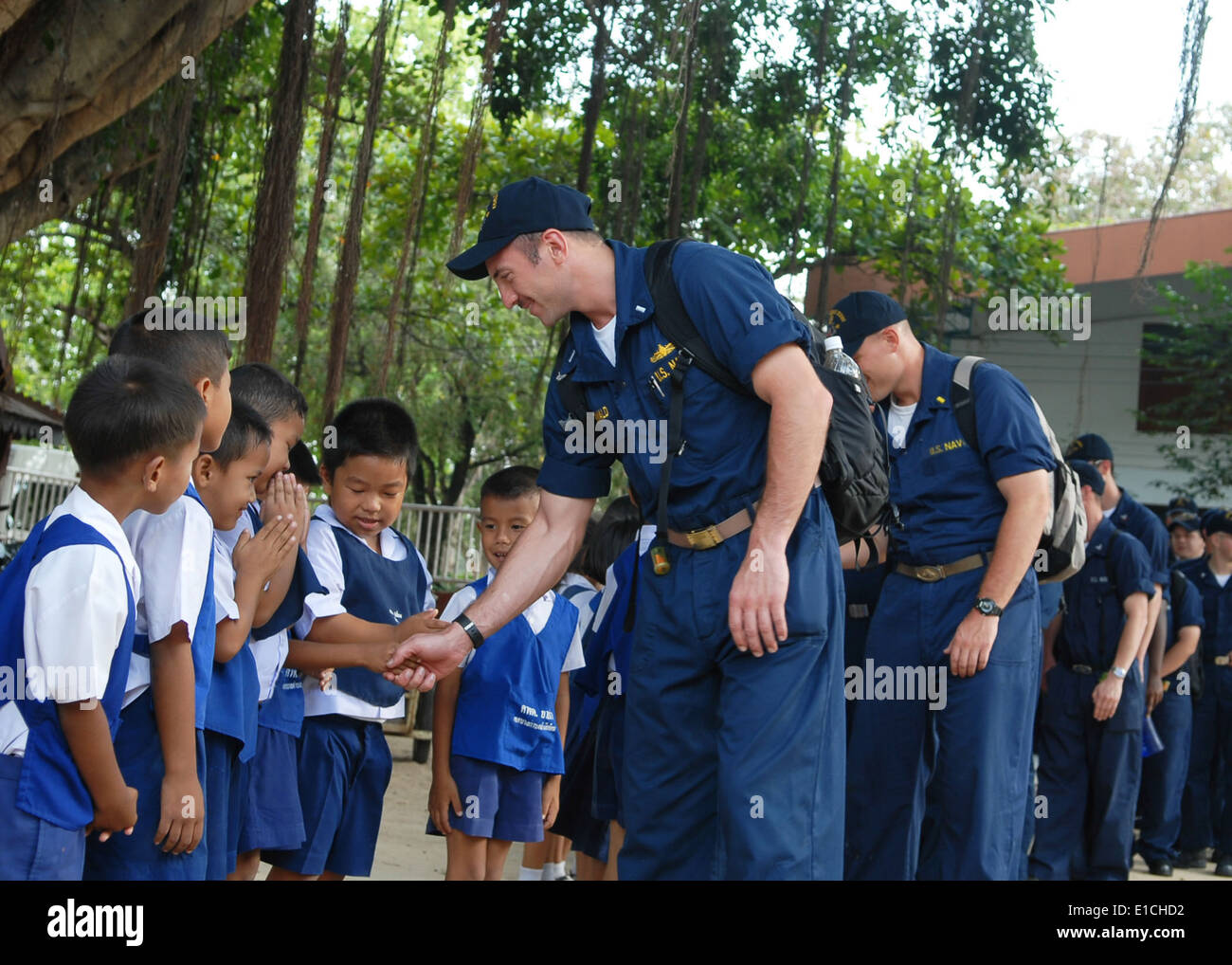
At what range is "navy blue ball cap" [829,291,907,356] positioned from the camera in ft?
14.3

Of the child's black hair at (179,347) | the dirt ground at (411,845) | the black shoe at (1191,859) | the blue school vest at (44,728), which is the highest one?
the child's black hair at (179,347)

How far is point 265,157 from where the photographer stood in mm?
6547

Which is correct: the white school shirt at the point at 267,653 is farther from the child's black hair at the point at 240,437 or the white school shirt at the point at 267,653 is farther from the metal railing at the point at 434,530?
the metal railing at the point at 434,530

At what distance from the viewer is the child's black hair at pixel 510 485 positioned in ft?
15.3

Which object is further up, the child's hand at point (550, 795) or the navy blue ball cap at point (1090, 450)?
the navy blue ball cap at point (1090, 450)

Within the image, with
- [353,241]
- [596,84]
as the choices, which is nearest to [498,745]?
[353,241]

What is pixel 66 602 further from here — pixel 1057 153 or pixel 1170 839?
pixel 1057 153

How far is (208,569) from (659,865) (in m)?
1.24

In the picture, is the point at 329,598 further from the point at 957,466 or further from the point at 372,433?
the point at 957,466

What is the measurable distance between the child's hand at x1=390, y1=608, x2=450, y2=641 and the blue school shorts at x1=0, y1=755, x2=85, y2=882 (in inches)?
45.4

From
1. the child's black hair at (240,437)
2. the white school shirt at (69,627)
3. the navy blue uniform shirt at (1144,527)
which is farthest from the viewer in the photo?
the navy blue uniform shirt at (1144,527)

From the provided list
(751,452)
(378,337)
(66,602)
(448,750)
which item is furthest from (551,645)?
(378,337)

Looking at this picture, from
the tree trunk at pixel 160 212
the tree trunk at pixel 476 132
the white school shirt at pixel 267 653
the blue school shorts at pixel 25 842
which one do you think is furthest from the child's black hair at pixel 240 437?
the tree trunk at pixel 160 212

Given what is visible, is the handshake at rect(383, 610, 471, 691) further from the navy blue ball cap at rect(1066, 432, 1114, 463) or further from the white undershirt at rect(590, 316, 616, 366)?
the navy blue ball cap at rect(1066, 432, 1114, 463)
